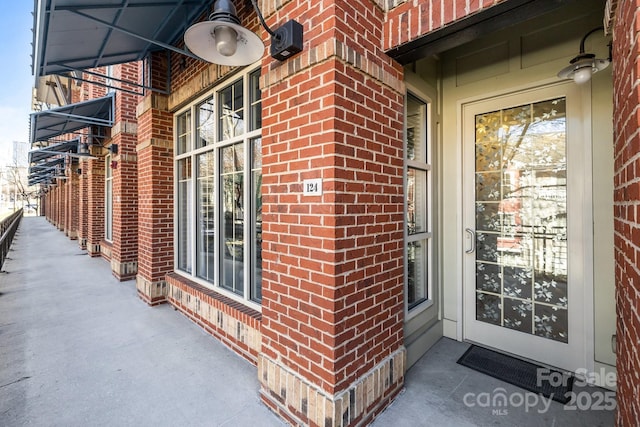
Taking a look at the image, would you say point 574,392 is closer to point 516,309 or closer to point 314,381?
A: point 516,309

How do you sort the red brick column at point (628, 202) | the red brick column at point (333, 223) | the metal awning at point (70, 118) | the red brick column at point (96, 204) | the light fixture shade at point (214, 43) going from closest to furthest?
the red brick column at point (628, 202)
the light fixture shade at point (214, 43)
the red brick column at point (333, 223)
the metal awning at point (70, 118)
the red brick column at point (96, 204)

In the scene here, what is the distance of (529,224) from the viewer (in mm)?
3035

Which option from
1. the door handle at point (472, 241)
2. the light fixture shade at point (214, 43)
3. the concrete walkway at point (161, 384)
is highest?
the light fixture shade at point (214, 43)

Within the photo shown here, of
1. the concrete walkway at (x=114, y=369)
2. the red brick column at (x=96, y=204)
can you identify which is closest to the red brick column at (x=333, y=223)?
the concrete walkway at (x=114, y=369)

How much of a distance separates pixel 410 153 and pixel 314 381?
7.66ft

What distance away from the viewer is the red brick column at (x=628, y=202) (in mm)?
1229

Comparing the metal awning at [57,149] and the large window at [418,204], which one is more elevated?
the metal awning at [57,149]

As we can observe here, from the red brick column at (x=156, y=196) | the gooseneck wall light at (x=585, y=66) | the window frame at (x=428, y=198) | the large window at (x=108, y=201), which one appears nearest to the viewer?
the gooseneck wall light at (x=585, y=66)

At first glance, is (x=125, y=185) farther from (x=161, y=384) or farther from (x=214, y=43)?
(x=214, y=43)

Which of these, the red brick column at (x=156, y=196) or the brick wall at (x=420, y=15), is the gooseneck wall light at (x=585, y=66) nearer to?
the brick wall at (x=420, y=15)

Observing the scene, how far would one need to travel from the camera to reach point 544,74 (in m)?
2.85

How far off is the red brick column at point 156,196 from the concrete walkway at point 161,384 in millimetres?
583


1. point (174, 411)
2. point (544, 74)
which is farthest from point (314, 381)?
point (544, 74)

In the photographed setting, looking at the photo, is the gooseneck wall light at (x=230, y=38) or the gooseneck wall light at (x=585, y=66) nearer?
the gooseneck wall light at (x=230, y=38)
